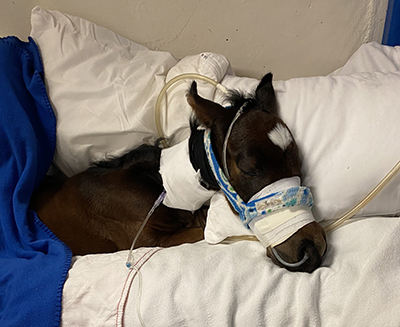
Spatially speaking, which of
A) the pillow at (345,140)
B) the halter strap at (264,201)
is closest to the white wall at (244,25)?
the pillow at (345,140)

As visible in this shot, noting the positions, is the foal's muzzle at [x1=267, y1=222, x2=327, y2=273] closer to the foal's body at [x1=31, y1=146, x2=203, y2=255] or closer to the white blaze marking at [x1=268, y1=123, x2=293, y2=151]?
the white blaze marking at [x1=268, y1=123, x2=293, y2=151]

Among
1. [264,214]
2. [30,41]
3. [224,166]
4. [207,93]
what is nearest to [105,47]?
[30,41]

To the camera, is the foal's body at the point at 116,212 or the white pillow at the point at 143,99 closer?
the white pillow at the point at 143,99

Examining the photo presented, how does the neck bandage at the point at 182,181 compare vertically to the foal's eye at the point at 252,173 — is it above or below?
below

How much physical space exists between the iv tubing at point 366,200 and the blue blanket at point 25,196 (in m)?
0.77

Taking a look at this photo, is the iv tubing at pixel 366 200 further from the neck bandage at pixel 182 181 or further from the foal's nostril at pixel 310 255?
the neck bandage at pixel 182 181

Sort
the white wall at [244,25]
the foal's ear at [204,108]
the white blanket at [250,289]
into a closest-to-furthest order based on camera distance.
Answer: the white blanket at [250,289], the foal's ear at [204,108], the white wall at [244,25]

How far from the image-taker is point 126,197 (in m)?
1.28

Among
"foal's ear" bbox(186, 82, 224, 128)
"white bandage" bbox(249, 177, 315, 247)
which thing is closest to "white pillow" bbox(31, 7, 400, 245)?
"white bandage" bbox(249, 177, 315, 247)

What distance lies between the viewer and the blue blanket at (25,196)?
2.99 ft

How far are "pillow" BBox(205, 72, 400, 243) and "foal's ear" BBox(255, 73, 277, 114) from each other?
31 mm

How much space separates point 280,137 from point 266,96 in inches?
7.6

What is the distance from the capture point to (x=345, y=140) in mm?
969

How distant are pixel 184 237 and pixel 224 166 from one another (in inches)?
15.0
